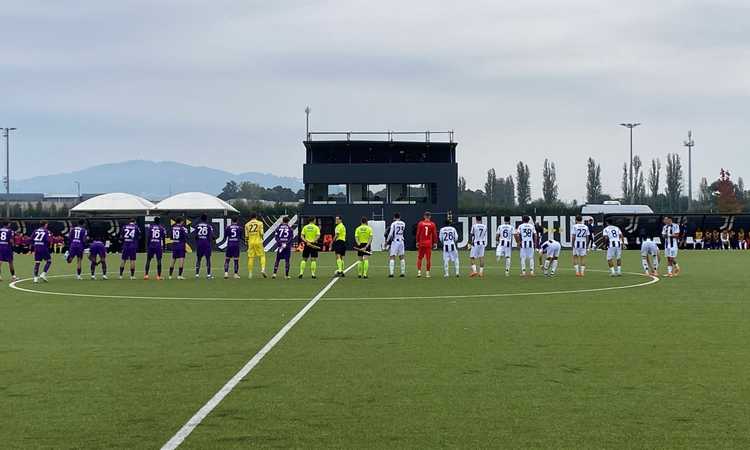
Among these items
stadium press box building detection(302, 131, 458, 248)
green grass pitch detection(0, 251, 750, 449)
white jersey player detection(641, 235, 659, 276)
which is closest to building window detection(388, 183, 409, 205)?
stadium press box building detection(302, 131, 458, 248)

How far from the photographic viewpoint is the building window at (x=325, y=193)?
62.0 m

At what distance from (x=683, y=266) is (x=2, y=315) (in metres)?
27.6

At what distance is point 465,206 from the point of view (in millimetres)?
87625

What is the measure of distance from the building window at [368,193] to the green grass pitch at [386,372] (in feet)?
131

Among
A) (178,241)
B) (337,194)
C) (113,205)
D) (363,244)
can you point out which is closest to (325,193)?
(337,194)

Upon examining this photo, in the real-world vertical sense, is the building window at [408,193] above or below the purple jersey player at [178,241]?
above

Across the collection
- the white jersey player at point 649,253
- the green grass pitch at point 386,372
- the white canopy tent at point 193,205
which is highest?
the white canopy tent at point 193,205

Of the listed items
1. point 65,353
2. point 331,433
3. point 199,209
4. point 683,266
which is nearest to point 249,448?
point 331,433

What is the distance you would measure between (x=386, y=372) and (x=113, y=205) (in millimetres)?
62628

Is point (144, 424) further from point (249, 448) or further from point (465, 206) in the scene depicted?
point (465, 206)

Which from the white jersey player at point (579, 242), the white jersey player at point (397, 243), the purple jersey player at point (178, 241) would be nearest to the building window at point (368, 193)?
the white jersey player at point (397, 243)

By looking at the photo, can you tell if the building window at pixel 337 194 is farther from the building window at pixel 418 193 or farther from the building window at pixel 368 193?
the building window at pixel 418 193

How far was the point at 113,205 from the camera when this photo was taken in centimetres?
7038

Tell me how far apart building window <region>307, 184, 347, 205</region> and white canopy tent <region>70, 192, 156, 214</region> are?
Answer: 1510 cm
